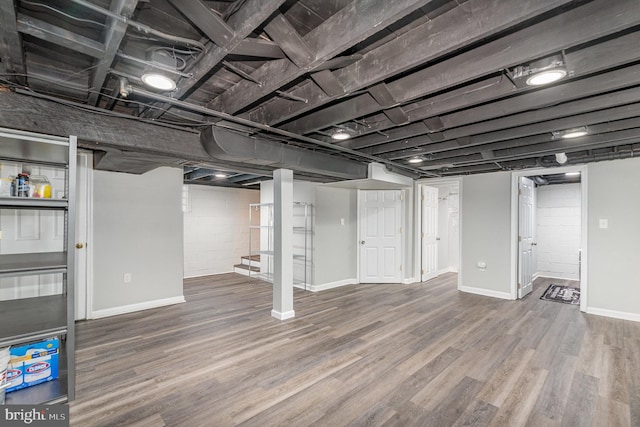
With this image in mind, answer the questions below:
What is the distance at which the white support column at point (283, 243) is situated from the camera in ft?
13.0

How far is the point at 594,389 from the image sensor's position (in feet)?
7.96

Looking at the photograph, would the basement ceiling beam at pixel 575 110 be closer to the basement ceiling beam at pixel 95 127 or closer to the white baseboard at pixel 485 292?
the basement ceiling beam at pixel 95 127

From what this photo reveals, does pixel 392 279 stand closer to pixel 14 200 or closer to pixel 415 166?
pixel 415 166

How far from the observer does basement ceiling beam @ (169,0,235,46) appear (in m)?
1.30

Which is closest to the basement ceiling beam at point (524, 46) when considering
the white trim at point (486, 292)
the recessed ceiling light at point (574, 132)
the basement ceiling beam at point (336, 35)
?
the basement ceiling beam at point (336, 35)

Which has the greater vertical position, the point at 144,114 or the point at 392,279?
the point at 144,114

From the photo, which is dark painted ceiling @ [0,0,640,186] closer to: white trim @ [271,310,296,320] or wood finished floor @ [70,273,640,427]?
wood finished floor @ [70,273,640,427]

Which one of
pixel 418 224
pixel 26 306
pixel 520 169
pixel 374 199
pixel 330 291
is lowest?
pixel 330 291

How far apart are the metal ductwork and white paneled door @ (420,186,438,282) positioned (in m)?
2.70

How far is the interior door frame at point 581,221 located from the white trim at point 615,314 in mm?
94

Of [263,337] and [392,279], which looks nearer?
[263,337]

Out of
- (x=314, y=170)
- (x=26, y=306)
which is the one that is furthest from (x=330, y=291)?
(x=26, y=306)

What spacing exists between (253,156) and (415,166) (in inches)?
121

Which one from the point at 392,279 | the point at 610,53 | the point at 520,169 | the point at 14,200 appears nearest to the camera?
the point at 610,53
